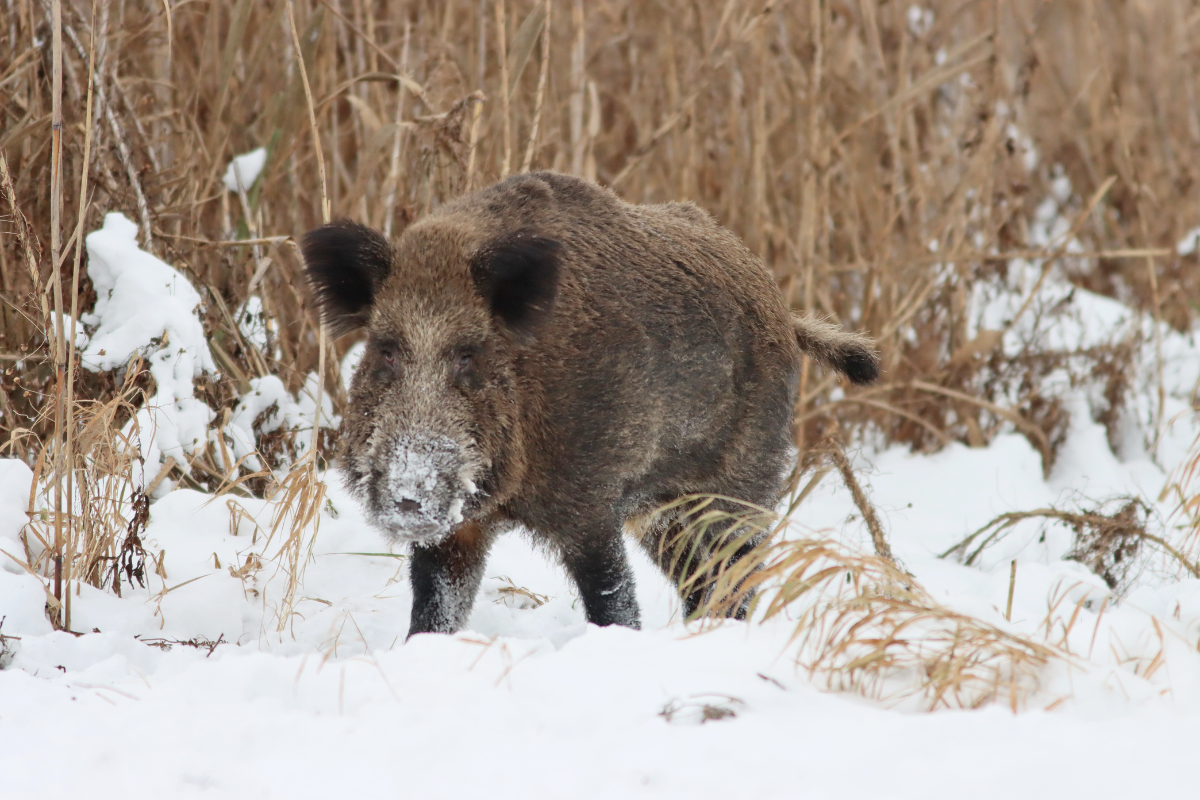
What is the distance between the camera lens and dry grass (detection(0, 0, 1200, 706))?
134 inches

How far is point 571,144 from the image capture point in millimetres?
5832

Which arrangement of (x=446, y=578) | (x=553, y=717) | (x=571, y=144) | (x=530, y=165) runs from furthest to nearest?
(x=571, y=144) → (x=530, y=165) → (x=446, y=578) → (x=553, y=717)

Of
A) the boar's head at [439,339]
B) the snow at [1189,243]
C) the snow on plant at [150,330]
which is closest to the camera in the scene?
the boar's head at [439,339]

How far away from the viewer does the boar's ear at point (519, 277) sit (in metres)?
3.02

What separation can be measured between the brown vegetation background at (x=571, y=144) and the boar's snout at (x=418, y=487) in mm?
1106

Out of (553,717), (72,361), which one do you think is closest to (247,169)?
(72,361)

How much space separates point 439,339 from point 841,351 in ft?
4.95

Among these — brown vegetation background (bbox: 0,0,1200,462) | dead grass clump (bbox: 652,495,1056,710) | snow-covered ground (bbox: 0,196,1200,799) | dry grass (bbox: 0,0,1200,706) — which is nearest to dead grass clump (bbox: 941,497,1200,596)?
dry grass (bbox: 0,0,1200,706)

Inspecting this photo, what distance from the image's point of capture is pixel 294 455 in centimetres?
441

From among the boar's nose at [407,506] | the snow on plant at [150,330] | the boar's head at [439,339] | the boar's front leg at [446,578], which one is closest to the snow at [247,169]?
the snow on plant at [150,330]

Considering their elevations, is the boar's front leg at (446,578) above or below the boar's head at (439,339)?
below

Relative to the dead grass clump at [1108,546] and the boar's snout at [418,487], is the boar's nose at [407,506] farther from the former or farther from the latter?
the dead grass clump at [1108,546]

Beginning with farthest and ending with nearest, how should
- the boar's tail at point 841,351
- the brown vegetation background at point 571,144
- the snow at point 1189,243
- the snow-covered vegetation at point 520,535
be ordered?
the snow at point 1189,243 → the brown vegetation background at point 571,144 → the boar's tail at point 841,351 → the snow-covered vegetation at point 520,535

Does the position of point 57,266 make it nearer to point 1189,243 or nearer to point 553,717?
point 553,717
